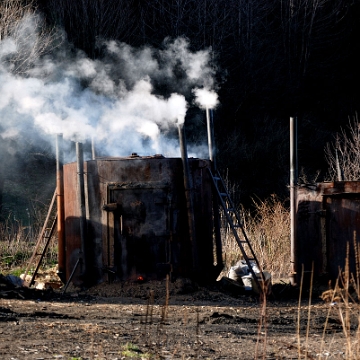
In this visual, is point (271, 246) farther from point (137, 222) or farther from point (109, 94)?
point (109, 94)

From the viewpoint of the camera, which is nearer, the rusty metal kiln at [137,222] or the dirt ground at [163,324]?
the dirt ground at [163,324]

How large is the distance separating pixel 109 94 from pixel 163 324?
1676 centimetres

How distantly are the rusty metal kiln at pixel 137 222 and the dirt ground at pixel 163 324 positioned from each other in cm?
32

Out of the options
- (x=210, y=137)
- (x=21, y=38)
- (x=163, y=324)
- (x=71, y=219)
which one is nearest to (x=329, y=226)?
(x=210, y=137)

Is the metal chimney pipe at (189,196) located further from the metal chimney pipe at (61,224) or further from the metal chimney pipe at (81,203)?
the metal chimney pipe at (61,224)

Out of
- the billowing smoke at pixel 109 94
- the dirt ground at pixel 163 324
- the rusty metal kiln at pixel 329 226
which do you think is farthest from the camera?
the billowing smoke at pixel 109 94

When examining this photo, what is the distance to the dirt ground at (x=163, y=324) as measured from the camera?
6.88 m

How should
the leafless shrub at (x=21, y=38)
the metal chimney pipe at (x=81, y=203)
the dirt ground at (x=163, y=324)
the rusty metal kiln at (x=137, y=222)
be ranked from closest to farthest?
1. the dirt ground at (x=163, y=324)
2. the rusty metal kiln at (x=137, y=222)
3. the metal chimney pipe at (x=81, y=203)
4. the leafless shrub at (x=21, y=38)

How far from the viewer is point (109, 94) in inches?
973

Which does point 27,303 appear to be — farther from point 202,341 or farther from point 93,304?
point 202,341

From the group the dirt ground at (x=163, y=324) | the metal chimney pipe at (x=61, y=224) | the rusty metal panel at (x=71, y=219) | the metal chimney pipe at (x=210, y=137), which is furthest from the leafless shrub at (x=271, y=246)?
the rusty metal panel at (x=71, y=219)

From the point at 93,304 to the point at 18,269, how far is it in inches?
231

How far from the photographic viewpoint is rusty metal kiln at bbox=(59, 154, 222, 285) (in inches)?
494

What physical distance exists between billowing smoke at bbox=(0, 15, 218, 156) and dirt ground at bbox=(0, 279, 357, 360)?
4123 millimetres
